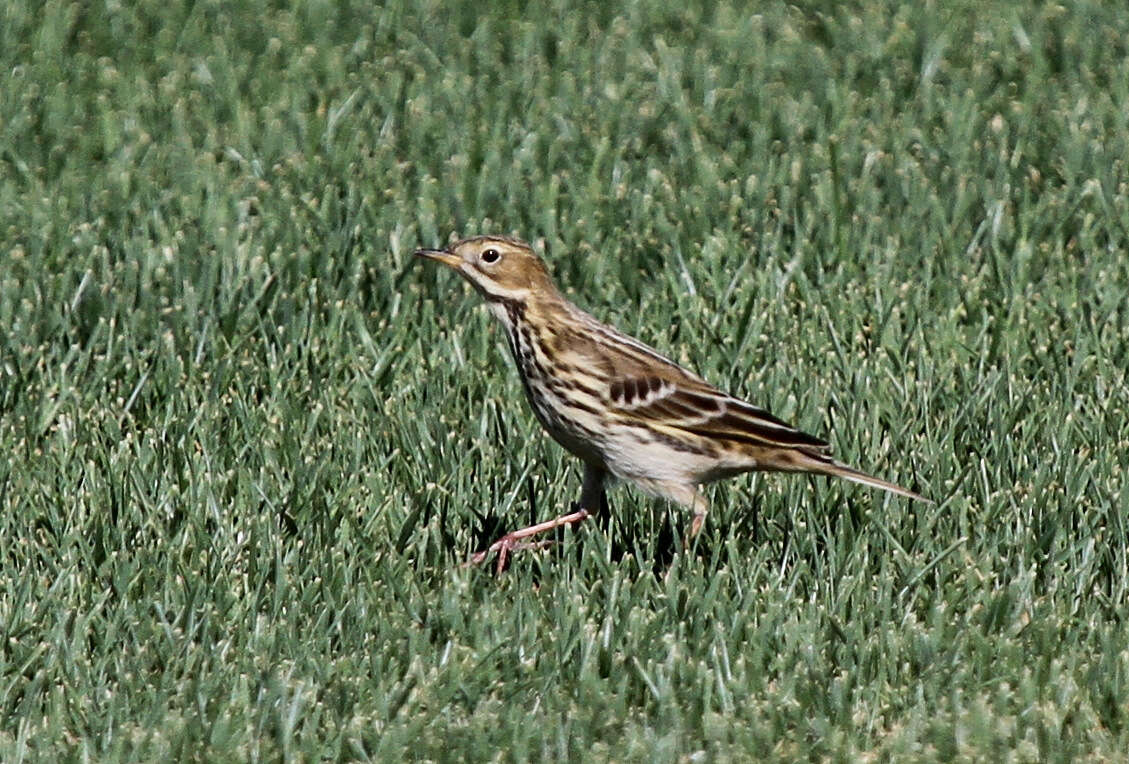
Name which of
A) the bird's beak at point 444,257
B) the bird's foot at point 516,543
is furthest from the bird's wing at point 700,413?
the bird's beak at point 444,257

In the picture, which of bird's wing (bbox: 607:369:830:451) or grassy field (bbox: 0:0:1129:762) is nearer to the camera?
grassy field (bbox: 0:0:1129:762)

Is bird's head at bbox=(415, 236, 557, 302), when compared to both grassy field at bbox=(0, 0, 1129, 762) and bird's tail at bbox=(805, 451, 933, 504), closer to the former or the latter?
grassy field at bbox=(0, 0, 1129, 762)

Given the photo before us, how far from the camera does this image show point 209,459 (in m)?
7.41

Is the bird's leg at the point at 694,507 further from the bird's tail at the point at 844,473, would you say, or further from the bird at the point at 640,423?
the bird's tail at the point at 844,473

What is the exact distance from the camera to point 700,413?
6.76 meters

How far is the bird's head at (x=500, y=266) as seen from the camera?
7004 millimetres

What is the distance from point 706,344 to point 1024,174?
98.7 inches

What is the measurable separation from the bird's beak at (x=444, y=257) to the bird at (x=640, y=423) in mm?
11

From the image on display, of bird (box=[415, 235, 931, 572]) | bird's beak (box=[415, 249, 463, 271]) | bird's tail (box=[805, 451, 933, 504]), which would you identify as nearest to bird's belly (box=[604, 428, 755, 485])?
bird (box=[415, 235, 931, 572])

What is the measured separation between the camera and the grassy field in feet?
19.3

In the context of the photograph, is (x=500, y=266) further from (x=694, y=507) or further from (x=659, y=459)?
(x=694, y=507)

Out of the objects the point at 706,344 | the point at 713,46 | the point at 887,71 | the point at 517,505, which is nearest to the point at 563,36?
the point at 713,46

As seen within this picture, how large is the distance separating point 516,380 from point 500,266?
151 cm

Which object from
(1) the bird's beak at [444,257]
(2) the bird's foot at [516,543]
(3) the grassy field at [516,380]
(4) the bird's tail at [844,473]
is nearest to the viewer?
(3) the grassy field at [516,380]
